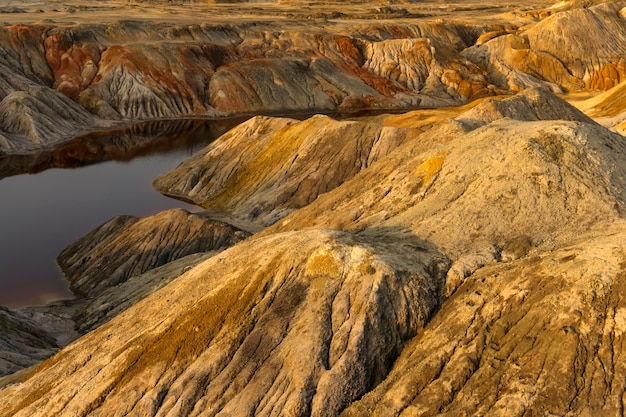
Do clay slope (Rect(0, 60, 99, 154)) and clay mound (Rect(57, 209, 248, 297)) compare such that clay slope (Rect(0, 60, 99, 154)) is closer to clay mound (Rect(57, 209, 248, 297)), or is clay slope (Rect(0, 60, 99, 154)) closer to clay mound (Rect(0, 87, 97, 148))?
clay mound (Rect(0, 87, 97, 148))

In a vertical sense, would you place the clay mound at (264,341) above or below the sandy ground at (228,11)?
below

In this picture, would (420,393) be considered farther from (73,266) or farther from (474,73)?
(474,73)

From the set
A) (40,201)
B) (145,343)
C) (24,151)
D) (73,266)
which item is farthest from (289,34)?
(145,343)

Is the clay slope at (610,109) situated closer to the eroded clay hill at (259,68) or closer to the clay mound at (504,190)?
the clay mound at (504,190)

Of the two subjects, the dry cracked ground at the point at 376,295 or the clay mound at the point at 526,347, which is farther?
the dry cracked ground at the point at 376,295

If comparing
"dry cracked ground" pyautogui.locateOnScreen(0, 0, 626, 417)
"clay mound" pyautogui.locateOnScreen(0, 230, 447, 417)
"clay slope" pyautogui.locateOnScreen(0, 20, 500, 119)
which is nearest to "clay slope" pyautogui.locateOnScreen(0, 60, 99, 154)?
"clay slope" pyautogui.locateOnScreen(0, 20, 500, 119)

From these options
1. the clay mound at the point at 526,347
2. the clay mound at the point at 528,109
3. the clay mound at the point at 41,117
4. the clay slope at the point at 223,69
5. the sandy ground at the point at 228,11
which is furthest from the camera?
the sandy ground at the point at 228,11

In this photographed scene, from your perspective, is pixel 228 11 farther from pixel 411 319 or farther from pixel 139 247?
pixel 411 319

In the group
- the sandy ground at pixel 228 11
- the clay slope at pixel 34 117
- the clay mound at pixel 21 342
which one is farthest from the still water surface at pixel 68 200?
the sandy ground at pixel 228 11
